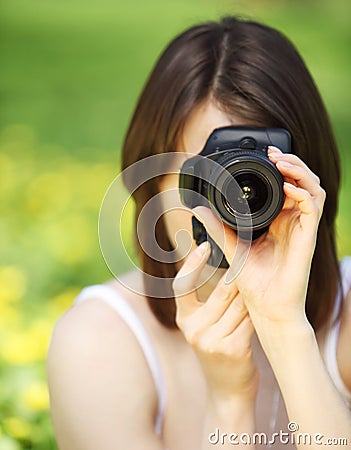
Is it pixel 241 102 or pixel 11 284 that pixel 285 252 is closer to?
pixel 241 102

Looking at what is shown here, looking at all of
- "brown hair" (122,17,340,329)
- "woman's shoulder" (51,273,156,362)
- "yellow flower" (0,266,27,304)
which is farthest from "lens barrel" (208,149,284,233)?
"yellow flower" (0,266,27,304)

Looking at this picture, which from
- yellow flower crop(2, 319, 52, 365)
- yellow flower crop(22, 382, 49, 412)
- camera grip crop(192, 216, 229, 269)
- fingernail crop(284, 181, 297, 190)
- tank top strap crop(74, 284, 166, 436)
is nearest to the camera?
fingernail crop(284, 181, 297, 190)

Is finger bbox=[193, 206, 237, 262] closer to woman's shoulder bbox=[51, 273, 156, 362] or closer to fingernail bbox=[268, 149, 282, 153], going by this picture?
fingernail bbox=[268, 149, 282, 153]

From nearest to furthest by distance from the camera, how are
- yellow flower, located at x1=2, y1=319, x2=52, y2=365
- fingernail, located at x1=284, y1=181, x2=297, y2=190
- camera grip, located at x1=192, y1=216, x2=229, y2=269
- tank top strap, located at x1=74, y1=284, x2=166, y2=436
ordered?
1. fingernail, located at x1=284, y1=181, x2=297, y2=190
2. camera grip, located at x1=192, y1=216, x2=229, y2=269
3. tank top strap, located at x1=74, y1=284, x2=166, y2=436
4. yellow flower, located at x1=2, y1=319, x2=52, y2=365

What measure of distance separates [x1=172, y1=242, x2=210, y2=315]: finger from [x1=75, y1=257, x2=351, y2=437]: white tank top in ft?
0.69

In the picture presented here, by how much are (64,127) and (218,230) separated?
10.1 ft

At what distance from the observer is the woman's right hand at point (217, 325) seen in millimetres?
1379

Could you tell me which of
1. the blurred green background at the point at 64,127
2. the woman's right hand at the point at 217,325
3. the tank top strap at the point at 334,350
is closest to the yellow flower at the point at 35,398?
the blurred green background at the point at 64,127

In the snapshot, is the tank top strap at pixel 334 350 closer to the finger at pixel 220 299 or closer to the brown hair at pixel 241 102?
the brown hair at pixel 241 102

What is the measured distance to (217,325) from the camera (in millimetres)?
1397

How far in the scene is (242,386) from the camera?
4.78 feet

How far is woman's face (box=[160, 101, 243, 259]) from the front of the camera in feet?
4.85

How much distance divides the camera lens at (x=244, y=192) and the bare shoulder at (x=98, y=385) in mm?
425

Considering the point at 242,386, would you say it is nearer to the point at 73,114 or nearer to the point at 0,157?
the point at 0,157
